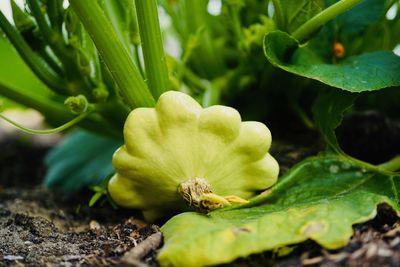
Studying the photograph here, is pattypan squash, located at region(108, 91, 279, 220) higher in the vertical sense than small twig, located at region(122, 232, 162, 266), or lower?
higher

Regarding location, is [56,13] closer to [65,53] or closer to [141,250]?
[65,53]

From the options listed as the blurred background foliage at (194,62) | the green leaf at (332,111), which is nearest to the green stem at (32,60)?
A: the blurred background foliage at (194,62)

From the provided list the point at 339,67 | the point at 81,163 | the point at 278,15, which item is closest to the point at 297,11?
the point at 278,15

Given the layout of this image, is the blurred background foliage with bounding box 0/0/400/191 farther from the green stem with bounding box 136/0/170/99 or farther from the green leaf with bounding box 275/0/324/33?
the green stem with bounding box 136/0/170/99

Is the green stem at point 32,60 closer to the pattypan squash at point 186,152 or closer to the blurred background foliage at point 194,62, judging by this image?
the blurred background foliage at point 194,62

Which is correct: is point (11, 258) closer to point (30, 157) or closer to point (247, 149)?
point (247, 149)

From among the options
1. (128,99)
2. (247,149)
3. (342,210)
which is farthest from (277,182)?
(128,99)

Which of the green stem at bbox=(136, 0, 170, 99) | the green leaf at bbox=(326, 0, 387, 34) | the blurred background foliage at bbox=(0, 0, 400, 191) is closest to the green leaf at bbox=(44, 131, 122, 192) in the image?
the blurred background foliage at bbox=(0, 0, 400, 191)
